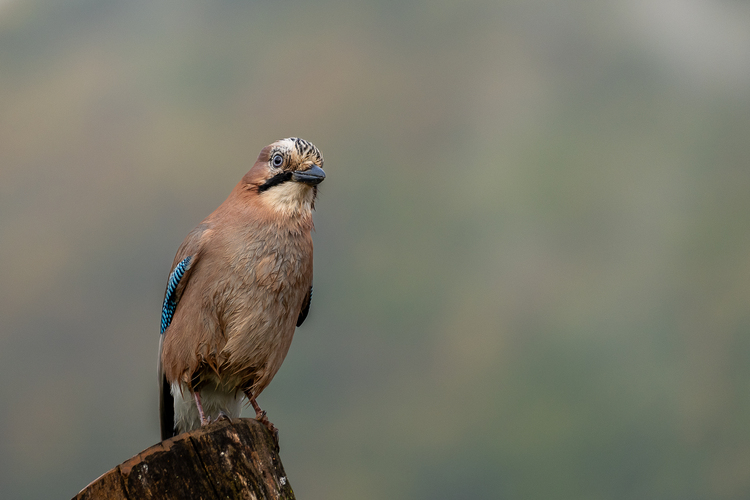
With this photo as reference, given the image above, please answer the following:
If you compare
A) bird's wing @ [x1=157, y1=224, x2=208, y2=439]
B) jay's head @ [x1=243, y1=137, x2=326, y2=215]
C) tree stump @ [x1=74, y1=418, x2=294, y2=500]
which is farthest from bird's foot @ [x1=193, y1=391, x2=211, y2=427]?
jay's head @ [x1=243, y1=137, x2=326, y2=215]

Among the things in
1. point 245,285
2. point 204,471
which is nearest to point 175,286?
point 245,285

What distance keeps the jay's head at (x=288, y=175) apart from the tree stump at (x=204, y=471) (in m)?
1.42

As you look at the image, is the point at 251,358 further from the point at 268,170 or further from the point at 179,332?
the point at 268,170

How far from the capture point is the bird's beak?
354 centimetres

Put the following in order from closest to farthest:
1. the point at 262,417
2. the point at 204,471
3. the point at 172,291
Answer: the point at 204,471, the point at 262,417, the point at 172,291

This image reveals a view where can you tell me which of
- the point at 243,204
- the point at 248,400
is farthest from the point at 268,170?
the point at 248,400

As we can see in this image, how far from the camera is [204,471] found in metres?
2.42

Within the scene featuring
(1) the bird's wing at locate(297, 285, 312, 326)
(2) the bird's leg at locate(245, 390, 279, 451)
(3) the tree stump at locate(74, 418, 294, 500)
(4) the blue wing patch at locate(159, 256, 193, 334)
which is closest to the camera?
(3) the tree stump at locate(74, 418, 294, 500)

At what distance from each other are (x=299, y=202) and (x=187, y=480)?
175cm

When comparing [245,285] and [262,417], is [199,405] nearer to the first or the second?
[262,417]

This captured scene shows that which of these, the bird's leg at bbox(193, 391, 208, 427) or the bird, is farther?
the bird's leg at bbox(193, 391, 208, 427)

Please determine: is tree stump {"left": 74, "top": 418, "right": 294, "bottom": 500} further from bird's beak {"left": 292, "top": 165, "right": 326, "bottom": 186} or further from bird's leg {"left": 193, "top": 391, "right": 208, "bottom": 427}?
bird's beak {"left": 292, "top": 165, "right": 326, "bottom": 186}

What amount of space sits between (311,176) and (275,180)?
0.82 ft

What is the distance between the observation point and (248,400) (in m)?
3.82
